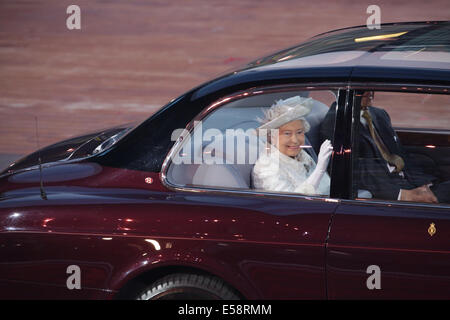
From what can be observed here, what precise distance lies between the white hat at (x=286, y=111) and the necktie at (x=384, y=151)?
0.90ft

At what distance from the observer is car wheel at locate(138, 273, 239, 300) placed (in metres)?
3.05

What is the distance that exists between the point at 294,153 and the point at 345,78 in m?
0.60

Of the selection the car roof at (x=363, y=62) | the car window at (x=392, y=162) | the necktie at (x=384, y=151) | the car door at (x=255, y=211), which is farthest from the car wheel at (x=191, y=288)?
the necktie at (x=384, y=151)

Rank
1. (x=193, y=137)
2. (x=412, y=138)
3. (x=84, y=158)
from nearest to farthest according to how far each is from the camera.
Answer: (x=193, y=137)
(x=84, y=158)
(x=412, y=138)

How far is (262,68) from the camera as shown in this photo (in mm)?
3244

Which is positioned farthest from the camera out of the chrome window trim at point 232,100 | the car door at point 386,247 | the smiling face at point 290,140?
the smiling face at point 290,140

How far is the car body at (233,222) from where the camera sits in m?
2.88

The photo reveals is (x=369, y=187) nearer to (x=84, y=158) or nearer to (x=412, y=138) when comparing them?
(x=412, y=138)

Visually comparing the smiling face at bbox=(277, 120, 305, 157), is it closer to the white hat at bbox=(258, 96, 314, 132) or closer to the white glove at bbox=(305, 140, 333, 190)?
the white hat at bbox=(258, 96, 314, 132)

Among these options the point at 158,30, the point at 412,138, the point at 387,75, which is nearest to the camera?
the point at 387,75

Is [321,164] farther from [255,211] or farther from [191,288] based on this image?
[191,288]

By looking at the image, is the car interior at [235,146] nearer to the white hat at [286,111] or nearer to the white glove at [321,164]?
the white hat at [286,111]

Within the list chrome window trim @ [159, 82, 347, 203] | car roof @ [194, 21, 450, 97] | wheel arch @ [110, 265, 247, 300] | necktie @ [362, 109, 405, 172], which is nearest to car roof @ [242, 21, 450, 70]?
car roof @ [194, 21, 450, 97]

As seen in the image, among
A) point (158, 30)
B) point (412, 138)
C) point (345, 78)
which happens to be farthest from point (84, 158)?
point (158, 30)
